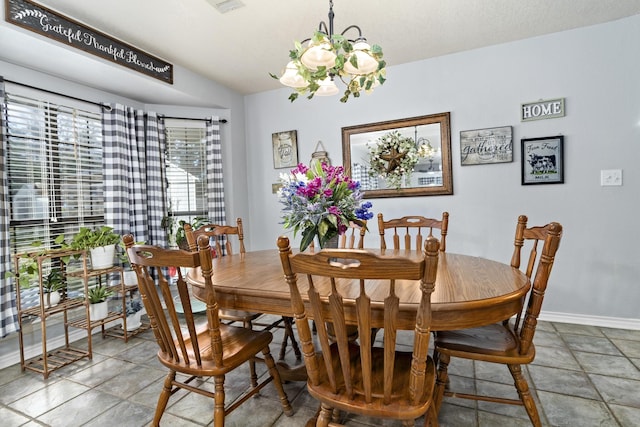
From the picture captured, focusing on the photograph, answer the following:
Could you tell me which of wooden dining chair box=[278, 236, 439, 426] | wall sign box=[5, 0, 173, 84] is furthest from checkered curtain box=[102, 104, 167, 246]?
wooden dining chair box=[278, 236, 439, 426]

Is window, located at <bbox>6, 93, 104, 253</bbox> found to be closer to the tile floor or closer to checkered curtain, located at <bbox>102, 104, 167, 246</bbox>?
checkered curtain, located at <bbox>102, 104, 167, 246</bbox>

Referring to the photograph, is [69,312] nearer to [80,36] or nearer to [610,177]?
[80,36]

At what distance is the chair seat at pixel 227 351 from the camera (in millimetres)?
1381

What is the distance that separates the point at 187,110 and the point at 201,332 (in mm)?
2877

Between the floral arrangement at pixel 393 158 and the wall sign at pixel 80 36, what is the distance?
Result: 2212 millimetres

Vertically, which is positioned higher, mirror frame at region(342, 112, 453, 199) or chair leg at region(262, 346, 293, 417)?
mirror frame at region(342, 112, 453, 199)

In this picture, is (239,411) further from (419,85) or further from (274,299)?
(419,85)

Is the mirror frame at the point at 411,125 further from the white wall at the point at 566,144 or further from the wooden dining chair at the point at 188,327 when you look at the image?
the wooden dining chair at the point at 188,327

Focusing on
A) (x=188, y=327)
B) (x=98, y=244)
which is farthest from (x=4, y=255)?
(x=188, y=327)

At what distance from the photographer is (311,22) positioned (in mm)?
2529

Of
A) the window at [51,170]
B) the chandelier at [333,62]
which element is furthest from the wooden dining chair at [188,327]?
the window at [51,170]

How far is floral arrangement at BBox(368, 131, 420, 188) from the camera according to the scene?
3.28 m

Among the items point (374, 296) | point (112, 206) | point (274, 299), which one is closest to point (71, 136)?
point (112, 206)

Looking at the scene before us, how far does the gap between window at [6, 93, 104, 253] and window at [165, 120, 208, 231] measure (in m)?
0.70
